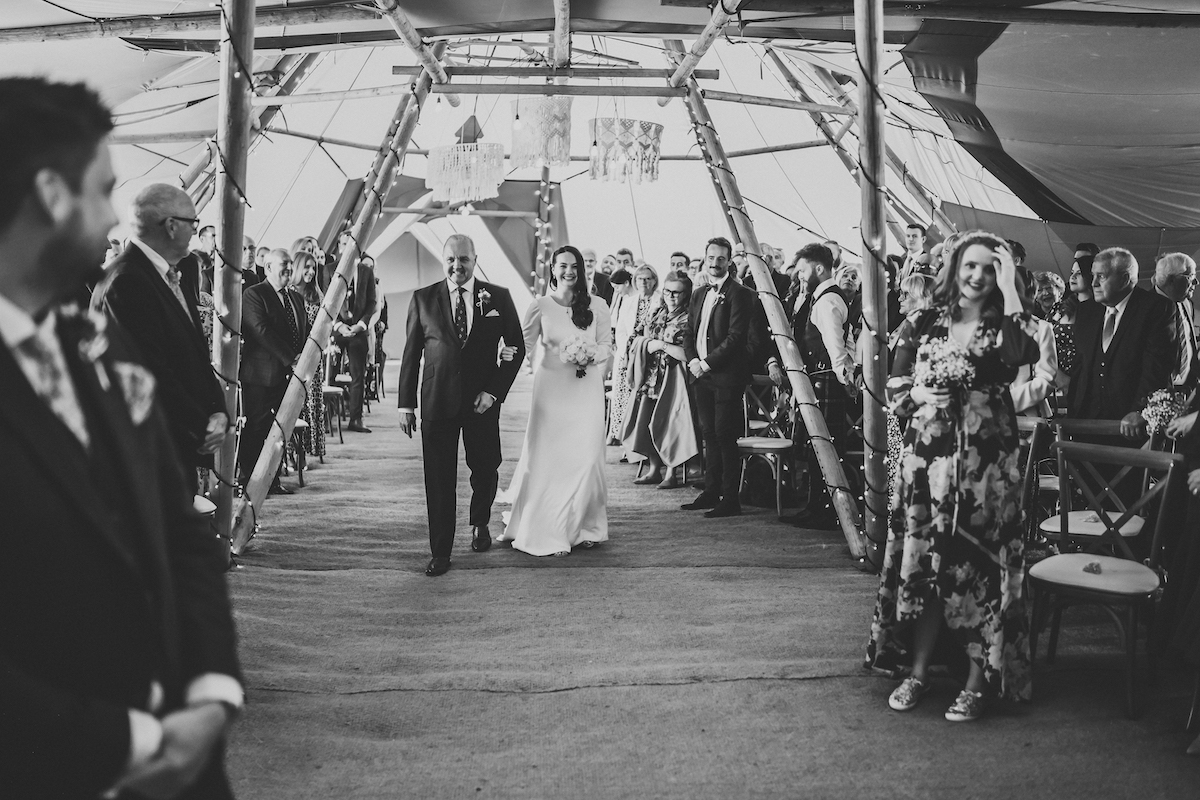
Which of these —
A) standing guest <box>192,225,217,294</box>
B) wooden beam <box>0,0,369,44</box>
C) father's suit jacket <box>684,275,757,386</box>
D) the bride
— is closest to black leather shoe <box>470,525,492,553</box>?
the bride

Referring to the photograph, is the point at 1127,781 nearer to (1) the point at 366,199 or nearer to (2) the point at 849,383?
(2) the point at 849,383

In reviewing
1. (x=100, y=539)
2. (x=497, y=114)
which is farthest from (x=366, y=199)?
(x=497, y=114)

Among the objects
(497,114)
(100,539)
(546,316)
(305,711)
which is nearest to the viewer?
(100,539)

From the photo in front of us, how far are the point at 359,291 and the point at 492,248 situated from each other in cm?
999

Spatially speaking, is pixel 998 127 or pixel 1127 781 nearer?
pixel 1127 781

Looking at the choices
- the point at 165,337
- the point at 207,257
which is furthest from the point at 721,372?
the point at 207,257

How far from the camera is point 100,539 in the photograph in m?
1.06

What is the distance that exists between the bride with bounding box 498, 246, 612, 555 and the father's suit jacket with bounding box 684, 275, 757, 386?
3.44 ft

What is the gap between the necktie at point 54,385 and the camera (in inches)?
41.3

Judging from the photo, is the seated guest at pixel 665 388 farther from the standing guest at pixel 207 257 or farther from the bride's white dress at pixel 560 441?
the standing guest at pixel 207 257

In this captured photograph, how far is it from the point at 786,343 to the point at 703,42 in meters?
1.85

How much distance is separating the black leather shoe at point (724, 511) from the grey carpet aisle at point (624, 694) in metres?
0.99

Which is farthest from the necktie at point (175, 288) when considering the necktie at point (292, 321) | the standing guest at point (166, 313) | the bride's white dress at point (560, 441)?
the necktie at point (292, 321)

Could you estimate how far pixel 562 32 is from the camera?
601 cm
